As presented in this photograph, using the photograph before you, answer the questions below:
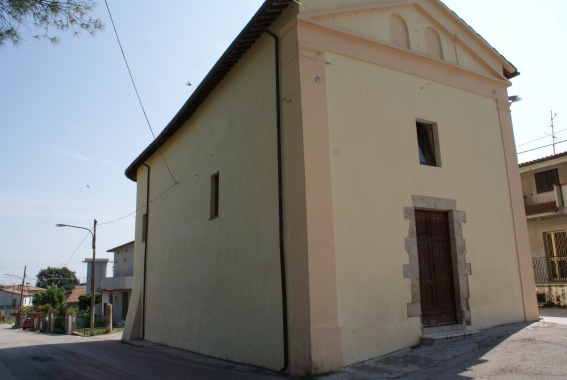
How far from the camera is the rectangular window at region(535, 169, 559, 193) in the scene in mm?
18719

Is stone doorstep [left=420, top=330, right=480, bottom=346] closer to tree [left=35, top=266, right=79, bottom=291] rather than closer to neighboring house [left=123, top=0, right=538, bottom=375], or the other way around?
neighboring house [left=123, top=0, right=538, bottom=375]

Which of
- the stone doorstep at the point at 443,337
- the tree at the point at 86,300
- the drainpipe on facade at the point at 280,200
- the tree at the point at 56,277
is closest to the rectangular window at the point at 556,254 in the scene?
the stone doorstep at the point at 443,337

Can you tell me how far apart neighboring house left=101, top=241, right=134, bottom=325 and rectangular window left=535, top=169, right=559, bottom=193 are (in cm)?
2737

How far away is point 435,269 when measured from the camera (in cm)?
912

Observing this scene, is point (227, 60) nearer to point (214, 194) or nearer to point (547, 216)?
point (214, 194)

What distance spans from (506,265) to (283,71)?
645 centimetres

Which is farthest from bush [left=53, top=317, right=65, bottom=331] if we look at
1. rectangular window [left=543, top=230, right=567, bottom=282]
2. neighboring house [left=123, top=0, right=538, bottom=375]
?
rectangular window [left=543, top=230, right=567, bottom=282]

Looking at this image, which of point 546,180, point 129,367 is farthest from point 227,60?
point 546,180

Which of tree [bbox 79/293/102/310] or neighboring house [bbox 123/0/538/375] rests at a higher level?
neighboring house [bbox 123/0/538/375]

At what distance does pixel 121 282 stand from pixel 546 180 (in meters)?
29.5

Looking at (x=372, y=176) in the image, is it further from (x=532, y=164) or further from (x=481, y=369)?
(x=532, y=164)

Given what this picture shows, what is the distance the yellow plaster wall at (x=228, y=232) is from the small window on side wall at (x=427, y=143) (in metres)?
3.35

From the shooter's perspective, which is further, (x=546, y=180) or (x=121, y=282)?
(x=121, y=282)

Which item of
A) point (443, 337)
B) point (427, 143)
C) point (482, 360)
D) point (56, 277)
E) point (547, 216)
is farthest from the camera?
point (56, 277)
